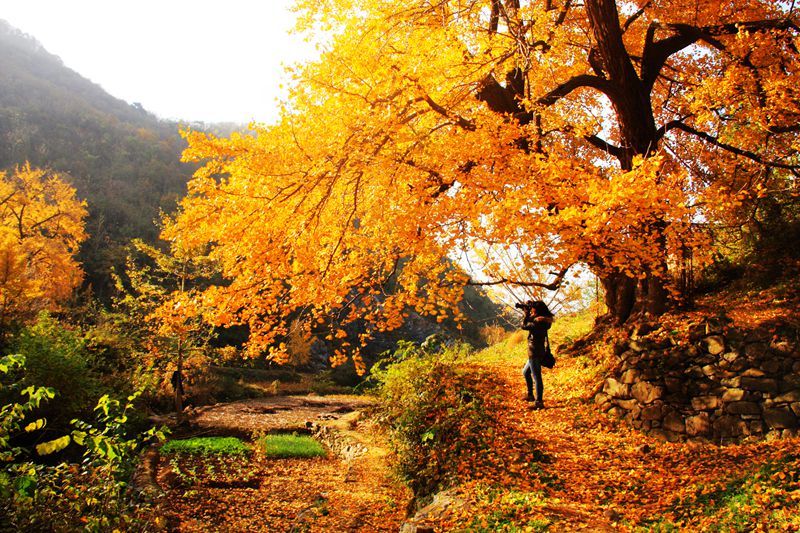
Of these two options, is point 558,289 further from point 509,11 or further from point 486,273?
point 509,11

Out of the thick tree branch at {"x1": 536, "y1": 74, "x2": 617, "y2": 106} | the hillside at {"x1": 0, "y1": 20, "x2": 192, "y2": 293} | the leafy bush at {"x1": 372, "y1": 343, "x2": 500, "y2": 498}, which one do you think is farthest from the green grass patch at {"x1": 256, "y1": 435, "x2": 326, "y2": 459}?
the hillside at {"x1": 0, "y1": 20, "x2": 192, "y2": 293}

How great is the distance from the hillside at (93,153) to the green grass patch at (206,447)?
86.1 feet

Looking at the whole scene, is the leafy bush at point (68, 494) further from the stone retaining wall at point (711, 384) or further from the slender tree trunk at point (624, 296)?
the slender tree trunk at point (624, 296)

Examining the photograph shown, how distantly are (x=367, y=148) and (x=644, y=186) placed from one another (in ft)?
11.5

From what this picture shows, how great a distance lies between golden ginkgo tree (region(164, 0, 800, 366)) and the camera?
5.57 meters

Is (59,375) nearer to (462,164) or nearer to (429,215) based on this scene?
(429,215)

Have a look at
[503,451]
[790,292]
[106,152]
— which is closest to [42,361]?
[503,451]

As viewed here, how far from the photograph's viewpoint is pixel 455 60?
6316mm

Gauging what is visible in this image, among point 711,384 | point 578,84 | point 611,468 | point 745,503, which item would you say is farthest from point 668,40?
point 745,503

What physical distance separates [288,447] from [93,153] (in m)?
50.5

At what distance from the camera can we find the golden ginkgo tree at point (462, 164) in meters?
5.57

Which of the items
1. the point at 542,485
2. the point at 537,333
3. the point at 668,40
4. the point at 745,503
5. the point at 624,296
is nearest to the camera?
the point at 745,503

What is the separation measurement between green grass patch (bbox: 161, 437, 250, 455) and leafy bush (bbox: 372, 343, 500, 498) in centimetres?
290

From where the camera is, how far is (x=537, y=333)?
7.19 metres
